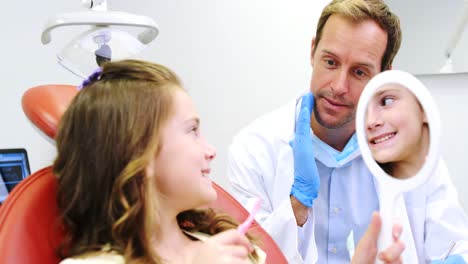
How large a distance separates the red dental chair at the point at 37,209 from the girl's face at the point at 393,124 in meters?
0.34

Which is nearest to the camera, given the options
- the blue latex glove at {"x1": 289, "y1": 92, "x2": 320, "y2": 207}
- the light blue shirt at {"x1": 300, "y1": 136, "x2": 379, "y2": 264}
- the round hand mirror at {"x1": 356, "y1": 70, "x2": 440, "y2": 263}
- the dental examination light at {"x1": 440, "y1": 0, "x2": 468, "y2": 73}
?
the round hand mirror at {"x1": 356, "y1": 70, "x2": 440, "y2": 263}

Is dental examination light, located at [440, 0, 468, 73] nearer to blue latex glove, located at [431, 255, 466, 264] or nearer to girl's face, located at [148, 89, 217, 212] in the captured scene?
blue latex glove, located at [431, 255, 466, 264]

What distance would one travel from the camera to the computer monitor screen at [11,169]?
1073 mm

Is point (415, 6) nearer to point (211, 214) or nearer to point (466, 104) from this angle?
point (466, 104)

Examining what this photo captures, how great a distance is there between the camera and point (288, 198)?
118 cm

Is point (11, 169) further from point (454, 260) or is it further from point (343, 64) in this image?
point (454, 260)

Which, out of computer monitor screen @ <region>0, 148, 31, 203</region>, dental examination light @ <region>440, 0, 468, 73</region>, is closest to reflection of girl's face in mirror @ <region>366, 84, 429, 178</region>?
computer monitor screen @ <region>0, 148, 31, 203</region>

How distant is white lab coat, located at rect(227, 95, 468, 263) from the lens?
119 cm

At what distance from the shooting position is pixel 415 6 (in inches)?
73.9

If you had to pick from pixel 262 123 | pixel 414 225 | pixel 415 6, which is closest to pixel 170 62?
pixel 262 123

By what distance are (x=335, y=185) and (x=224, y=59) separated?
35.2 inches

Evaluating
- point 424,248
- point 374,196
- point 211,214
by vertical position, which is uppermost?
point 211,214

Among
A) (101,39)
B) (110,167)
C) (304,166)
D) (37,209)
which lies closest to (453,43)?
(304,166)

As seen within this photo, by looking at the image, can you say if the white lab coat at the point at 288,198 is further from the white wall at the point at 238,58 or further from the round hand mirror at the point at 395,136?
the white wall at the point at 238,58
